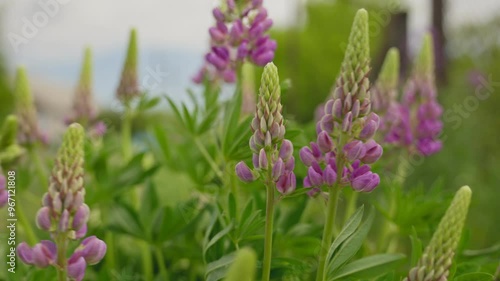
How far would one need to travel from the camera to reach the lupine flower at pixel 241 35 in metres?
1.20

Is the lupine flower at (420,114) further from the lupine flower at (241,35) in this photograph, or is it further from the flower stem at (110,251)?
the flower stem at (110,251)

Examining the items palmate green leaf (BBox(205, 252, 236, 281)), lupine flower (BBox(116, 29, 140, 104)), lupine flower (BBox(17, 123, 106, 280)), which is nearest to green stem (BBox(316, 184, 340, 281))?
palmate green leaf (BBox(205, 252, 236, 281))

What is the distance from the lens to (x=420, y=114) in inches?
66.4

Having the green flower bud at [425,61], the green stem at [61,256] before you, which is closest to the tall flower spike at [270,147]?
the green stem at [61,256]

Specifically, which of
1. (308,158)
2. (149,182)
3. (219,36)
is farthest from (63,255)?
(149,182)

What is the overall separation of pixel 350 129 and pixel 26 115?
982 millimetres

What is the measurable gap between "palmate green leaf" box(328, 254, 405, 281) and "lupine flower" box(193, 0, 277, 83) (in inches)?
14.9

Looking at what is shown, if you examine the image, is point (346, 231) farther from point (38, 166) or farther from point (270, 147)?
point (38, 166)

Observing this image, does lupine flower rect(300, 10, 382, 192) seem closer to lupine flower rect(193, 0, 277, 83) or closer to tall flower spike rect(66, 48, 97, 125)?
lupine flower rect(193, 0, 277, 83)

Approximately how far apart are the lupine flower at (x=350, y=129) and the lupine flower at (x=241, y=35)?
305mm

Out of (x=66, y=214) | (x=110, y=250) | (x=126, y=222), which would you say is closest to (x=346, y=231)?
(x=66, y=214)

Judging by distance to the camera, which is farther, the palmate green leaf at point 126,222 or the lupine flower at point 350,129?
the palmate green leaf at point 126,222

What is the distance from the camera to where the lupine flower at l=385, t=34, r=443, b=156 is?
1.62 metres

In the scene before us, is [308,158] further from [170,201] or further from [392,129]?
[170,201]
